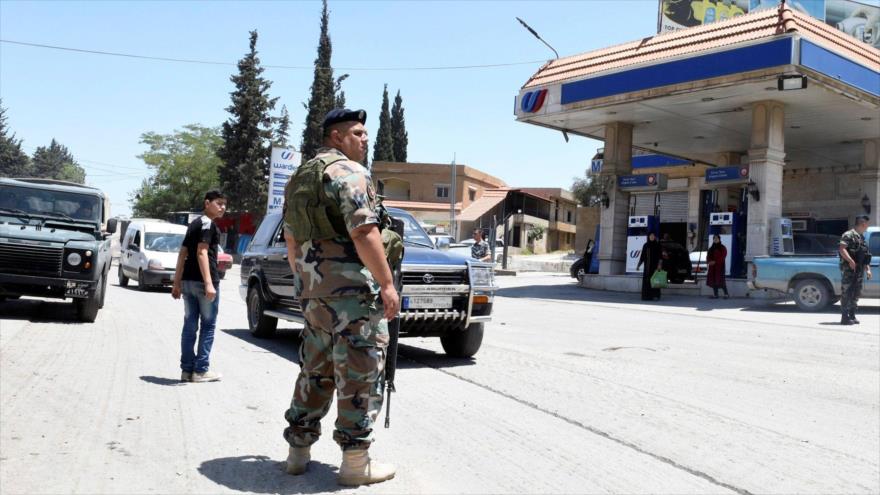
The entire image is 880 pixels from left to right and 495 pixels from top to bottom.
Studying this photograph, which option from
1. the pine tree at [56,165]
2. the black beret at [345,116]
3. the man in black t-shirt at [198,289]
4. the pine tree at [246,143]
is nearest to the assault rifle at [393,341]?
the black beret at [345,116]

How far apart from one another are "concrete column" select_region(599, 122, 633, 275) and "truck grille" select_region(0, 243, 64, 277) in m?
16.6

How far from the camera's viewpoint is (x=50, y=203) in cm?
1266

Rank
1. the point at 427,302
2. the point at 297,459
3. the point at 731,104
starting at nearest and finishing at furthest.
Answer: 1. the point at 297,459
2. the point at 427,302
3. the point at 731,104

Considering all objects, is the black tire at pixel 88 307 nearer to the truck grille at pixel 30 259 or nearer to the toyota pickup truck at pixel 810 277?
the truck grille at pixel 30 259

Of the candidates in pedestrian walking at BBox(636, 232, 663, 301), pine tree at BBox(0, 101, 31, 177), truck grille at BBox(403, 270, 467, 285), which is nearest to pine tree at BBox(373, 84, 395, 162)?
pine tree at BBox(0, 101, 31, 177)

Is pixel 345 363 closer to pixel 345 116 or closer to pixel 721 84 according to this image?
pixel 345 116

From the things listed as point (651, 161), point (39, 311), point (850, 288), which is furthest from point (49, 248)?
point (651, 161)

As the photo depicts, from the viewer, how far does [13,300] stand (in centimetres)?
1461

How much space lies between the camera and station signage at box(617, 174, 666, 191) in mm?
22609

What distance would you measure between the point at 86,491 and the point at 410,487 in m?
1.69

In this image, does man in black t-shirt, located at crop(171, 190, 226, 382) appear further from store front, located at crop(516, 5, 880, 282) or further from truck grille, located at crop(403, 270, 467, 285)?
store front, located at crop(516, 5, 880, 282)

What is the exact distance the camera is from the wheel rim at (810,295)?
628 inches

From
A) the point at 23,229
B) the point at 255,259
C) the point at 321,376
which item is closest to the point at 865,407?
the point at 321,376

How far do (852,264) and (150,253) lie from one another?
1635cm
